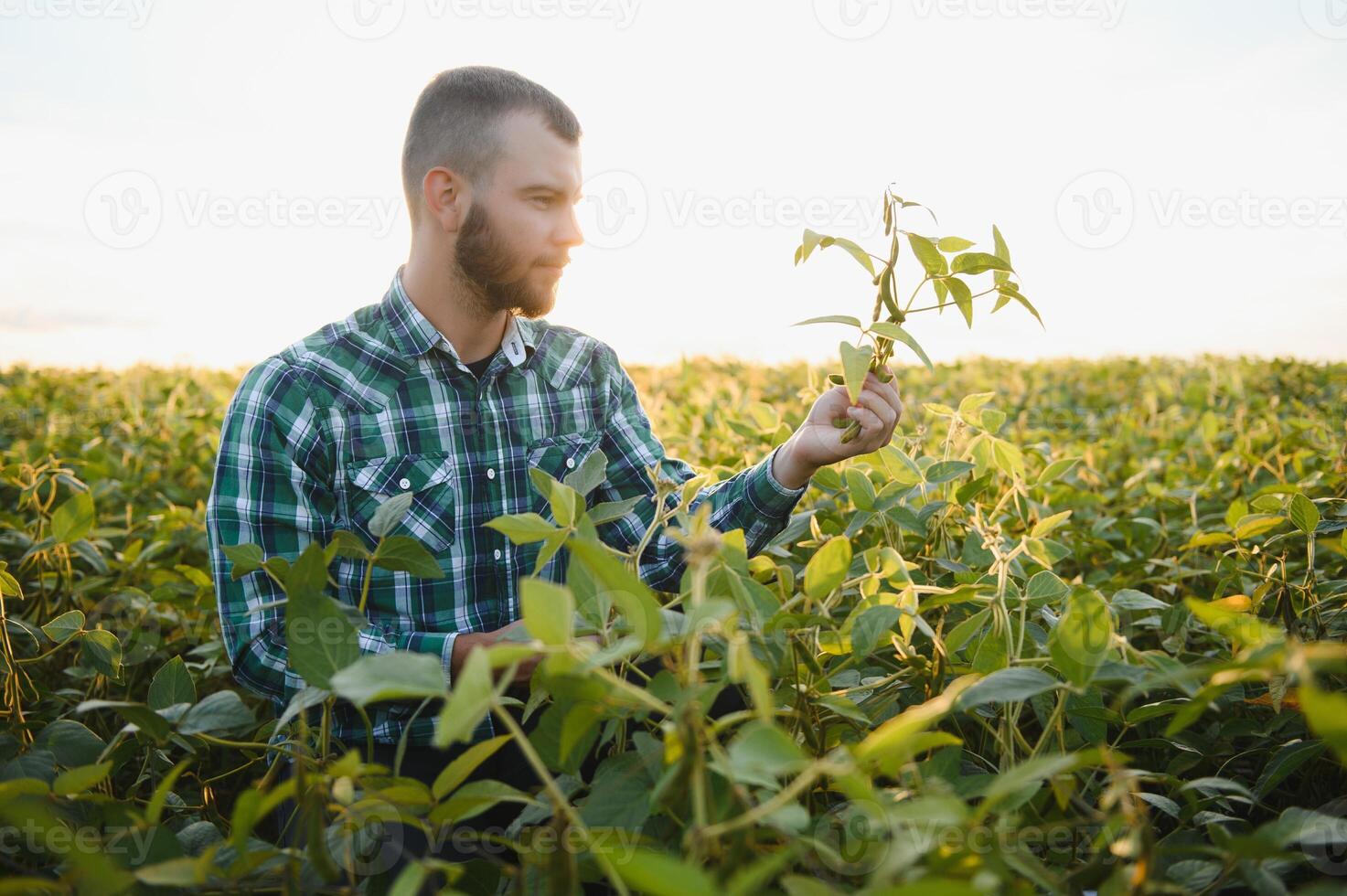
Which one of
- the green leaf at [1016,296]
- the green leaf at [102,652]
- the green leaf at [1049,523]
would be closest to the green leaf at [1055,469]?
the green leaf at [1049,523]

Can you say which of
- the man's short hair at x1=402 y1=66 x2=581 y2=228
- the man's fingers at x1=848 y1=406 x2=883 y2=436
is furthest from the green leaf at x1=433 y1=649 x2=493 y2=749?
the man's short hair at x1=402 y1=66 x2=581 y2=228

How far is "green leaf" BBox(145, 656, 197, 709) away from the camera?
116cm

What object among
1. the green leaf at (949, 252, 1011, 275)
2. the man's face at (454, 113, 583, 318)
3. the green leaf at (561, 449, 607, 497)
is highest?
the man's face at (454, 113, 583, 318)

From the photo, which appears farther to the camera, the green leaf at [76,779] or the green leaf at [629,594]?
the green leaf at [76,779]

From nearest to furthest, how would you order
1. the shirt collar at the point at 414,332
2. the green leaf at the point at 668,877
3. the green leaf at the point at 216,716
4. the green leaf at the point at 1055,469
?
1. the green leaf at the point at 668,877
2. the green leaf at the point at 216,716
3. the green leaf at the point at 1055,469
4. the shirt collar at the point at 414,332

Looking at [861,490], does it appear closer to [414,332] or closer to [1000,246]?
[1000,246]

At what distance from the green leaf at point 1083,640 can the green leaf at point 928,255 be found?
0.45 m

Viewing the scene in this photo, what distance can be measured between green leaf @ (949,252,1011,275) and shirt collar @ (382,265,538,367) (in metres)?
1.14

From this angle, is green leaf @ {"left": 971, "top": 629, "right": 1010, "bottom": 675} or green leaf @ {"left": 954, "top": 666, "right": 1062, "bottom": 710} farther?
green leaf @ {"left": 971, "top": 629, "right": 1010, "bottom": 675}

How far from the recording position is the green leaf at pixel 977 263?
1.10 meters

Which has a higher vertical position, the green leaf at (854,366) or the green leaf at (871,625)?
the green leaf at (854,366)

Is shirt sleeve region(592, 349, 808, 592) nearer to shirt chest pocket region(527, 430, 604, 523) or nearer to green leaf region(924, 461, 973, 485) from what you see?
shirt chest pocket region(527, 430, 604, 523)

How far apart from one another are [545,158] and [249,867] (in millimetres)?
1539

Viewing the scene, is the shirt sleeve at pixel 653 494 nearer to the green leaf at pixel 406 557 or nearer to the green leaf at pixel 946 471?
the green leaf at pixel 946 471
